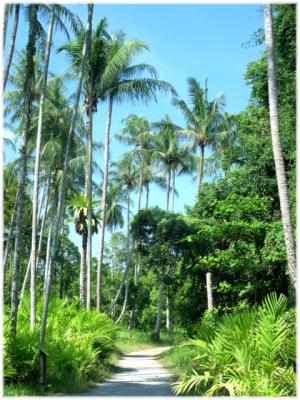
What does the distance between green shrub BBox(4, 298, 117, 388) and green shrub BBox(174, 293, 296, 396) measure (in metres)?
4.13

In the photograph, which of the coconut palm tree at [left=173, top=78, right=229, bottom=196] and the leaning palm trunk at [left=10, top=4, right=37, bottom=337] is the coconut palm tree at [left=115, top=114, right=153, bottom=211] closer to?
the coconut palm tree at [left=173, top=78, right=229, bottom=196]

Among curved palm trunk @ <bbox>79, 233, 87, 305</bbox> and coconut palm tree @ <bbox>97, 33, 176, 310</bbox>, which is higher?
coconut palm tree @ <bbox>97, 33, 176, 310</bbox>

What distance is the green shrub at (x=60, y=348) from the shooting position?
38.3ft

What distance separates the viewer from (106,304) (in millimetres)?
52156

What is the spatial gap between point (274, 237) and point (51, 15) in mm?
10134

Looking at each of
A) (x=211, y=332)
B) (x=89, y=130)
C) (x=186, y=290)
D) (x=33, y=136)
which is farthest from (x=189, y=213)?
(x=211, y=332)

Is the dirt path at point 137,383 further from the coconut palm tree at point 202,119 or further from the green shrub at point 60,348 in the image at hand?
the coconut palm tree at point 202,119

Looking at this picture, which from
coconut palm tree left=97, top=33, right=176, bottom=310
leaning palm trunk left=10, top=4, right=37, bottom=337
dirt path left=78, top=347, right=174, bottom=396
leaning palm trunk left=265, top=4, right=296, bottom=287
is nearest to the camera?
leaning palm trunk left=265, top=4, right=296, bottom=287

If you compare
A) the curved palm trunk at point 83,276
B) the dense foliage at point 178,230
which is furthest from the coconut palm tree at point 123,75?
the curved palm trunk at point 83,276

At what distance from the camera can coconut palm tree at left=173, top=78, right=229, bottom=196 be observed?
102 feet

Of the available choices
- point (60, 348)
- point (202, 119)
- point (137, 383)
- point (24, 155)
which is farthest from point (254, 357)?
point (202, 119)

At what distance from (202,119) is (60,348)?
20.7m

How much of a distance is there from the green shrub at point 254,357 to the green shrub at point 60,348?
4.13 metres

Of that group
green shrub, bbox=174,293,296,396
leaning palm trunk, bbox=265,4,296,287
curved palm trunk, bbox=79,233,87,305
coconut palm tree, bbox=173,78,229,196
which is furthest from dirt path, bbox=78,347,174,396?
coconut palm tree, bbox=173,78,229,196
